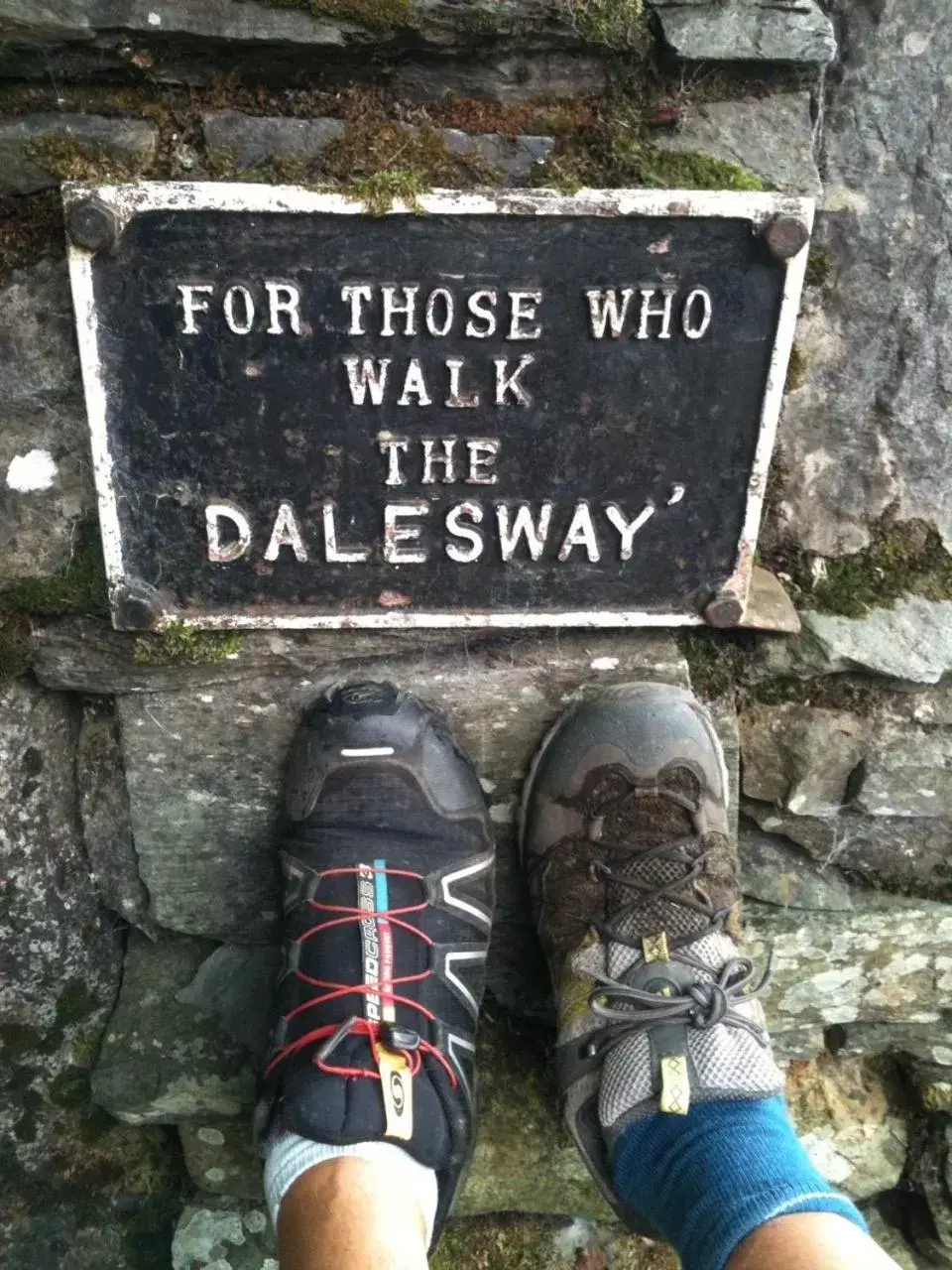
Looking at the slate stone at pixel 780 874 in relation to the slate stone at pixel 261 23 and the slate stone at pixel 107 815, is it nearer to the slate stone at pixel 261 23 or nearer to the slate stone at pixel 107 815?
the slate stone at pixel 107 815

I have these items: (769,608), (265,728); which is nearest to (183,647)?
(265,728)

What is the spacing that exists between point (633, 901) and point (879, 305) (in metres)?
0.96

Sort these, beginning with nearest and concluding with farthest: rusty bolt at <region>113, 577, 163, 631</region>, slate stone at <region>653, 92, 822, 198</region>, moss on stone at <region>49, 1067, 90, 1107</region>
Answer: slate stone at <region>653, 92, 822, 198</region> < rusty bolt at <region>113, 577, 163, 631</region> < moss on stone at <region>49, 1067, 90, 1107</region>

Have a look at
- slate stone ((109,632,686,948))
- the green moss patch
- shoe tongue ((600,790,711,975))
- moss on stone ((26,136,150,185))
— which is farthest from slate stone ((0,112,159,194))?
shoe tongue ((600,790,711,975))

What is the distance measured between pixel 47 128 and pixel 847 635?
1.31 meters

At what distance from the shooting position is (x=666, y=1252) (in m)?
1.88

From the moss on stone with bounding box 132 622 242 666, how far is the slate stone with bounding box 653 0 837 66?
39.5 inches

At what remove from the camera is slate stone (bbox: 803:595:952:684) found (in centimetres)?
159

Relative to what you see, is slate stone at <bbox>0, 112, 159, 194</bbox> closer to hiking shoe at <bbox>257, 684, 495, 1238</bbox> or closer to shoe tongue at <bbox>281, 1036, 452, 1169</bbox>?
hiking shoe at <bbox>257, 684, 495, 1238</bbox>

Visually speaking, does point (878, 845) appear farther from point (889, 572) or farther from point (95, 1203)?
point (95, 1203)

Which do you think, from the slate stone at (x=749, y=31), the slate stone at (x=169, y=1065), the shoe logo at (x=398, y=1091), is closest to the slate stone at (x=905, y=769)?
the shoe logo at (x=398, y=1091)

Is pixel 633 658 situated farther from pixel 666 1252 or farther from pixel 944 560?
pixel 666 1252

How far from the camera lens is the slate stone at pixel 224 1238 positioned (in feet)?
6.00

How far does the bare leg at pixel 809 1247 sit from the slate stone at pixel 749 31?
143 cm
